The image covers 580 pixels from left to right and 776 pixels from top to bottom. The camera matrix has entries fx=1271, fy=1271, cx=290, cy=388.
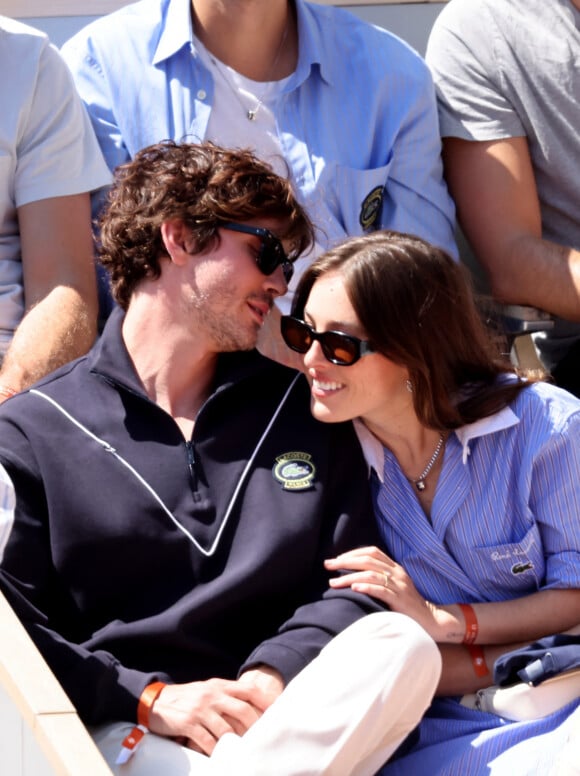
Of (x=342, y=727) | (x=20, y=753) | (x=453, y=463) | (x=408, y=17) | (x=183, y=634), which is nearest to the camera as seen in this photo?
(x=20, y=753)

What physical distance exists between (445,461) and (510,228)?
3.93ft

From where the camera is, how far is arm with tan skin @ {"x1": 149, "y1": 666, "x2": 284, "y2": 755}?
7.45 feet

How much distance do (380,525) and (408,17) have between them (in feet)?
7.12

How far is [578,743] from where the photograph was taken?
7.05 feet

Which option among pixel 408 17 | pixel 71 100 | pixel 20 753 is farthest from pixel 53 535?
pixel 408 17

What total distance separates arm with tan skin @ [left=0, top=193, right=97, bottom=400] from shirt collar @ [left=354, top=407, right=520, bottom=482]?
2.77 ft

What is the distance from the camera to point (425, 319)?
8.49 ft

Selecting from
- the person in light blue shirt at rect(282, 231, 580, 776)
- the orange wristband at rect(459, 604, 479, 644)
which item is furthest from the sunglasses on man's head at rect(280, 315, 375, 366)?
the orange wristband at rect(459, 604, 479, 644)

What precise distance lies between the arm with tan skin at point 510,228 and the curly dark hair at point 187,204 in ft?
2.91

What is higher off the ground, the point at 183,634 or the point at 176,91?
the point at 176,91

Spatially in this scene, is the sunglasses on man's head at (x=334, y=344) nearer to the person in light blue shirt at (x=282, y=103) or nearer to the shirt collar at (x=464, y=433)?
the shirt collar at (x=464, y=433)

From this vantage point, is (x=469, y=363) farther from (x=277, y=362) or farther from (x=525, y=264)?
(x=525, y=264)

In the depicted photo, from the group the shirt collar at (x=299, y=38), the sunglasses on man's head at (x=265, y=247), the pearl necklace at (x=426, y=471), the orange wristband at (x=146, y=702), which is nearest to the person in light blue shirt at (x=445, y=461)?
the pearl necklace at (x=426, y=471)

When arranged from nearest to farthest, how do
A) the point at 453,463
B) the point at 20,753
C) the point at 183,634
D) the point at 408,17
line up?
the point at 20,753 < the point at 183,634 < the point at 453,463 < the point at 408,17
